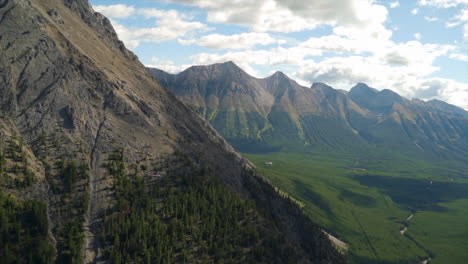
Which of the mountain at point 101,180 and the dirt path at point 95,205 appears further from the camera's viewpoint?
the mountain at point 101,180

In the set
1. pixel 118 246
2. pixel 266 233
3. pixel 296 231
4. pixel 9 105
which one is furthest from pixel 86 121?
pixel 296 231

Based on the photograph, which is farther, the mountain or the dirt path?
the mountain

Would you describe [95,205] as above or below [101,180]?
below

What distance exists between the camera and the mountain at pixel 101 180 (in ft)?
364

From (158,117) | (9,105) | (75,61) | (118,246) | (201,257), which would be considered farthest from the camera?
(158,117)

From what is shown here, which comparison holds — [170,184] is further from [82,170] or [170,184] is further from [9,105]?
[9,105]

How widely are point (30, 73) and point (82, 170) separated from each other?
6097cm

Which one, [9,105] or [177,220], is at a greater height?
[9,105]

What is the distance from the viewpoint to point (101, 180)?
134 meters

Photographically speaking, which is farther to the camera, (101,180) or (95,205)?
(101,180)

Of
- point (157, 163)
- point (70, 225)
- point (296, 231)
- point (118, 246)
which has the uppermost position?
point (157, 163)

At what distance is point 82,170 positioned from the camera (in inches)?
5231

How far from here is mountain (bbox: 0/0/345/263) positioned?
111 metres

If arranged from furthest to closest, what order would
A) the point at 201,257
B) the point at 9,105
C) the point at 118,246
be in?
the point at 9,105 → the point at 201,257 → the point at 118,246
